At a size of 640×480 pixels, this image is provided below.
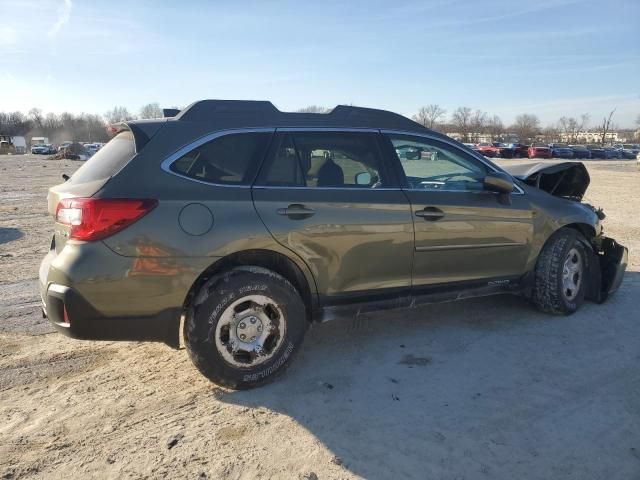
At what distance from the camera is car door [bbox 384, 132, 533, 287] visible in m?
4.07

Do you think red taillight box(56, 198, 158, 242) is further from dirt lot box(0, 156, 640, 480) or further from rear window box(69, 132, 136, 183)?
dirt lot box(0, 156, 640, 480)

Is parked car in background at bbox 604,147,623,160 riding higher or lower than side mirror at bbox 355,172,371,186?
higher

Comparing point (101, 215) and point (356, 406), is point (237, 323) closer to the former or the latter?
point (356, 406)

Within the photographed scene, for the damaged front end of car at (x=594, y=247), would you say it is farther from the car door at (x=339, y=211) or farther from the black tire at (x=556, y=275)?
the car door at (x=339, y=211)

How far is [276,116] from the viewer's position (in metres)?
3.73

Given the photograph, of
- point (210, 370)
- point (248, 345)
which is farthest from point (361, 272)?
point (210, 370)

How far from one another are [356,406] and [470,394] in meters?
0.80

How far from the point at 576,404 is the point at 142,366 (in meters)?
3.06

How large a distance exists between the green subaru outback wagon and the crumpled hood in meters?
0.88

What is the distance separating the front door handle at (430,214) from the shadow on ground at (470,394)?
3.51 feet

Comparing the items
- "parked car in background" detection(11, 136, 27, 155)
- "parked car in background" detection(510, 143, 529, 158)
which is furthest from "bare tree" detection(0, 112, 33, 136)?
"parked car in background" detection(510, 143, 529, 158)

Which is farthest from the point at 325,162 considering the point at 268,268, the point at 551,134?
the point at 551,134

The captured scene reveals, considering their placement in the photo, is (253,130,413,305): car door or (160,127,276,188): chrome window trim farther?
(253,130,413,305): car door

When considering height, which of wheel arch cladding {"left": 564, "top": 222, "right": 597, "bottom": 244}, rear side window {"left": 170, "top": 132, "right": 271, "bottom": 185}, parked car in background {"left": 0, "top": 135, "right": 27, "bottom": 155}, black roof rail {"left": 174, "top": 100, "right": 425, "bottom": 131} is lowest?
wheel arch cladding {"left": 564, "top": 222, "right": 597, "bottom": 244}
